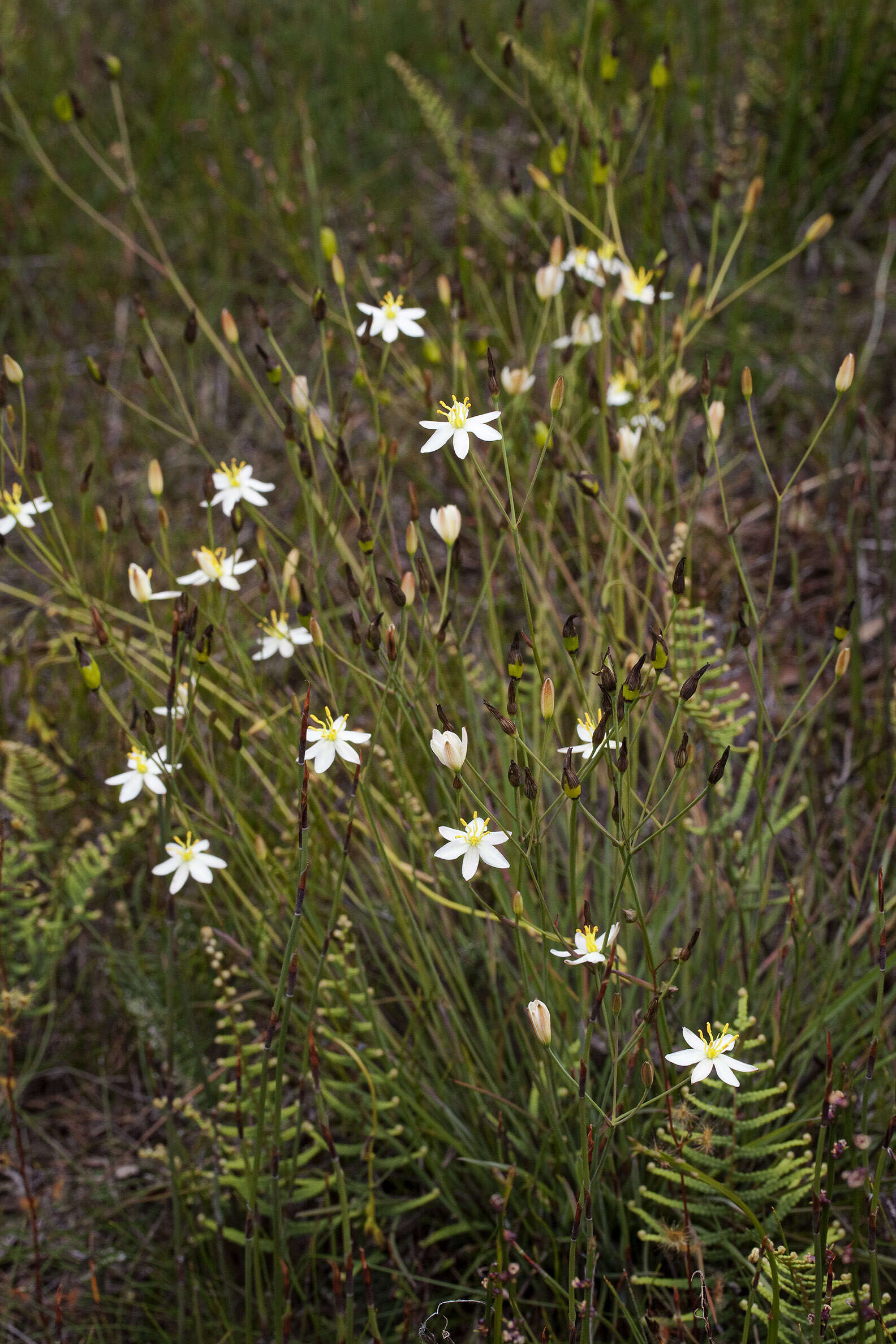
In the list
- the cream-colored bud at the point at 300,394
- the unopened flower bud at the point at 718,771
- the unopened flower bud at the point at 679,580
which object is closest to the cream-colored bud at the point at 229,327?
the cream-colored bud at the point at 300,394

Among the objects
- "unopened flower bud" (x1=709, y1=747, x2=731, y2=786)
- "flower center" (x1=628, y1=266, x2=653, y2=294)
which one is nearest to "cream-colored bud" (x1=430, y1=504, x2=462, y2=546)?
"unopened flower bud" (x1=709, y1=747, x2=731, y2=786)

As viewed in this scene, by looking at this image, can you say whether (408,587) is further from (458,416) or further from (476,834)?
(476,834)

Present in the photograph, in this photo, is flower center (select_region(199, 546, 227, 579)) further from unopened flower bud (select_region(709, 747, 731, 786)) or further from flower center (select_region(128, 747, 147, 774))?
unopened flower bud (select_region(709, 747, 731, 786))

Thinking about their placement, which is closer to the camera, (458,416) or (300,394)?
(458,416)

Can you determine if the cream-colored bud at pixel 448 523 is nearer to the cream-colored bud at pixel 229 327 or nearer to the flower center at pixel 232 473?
the flower center at pixel 232 473

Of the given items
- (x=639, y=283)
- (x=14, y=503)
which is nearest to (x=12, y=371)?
(x=14, y=503)
